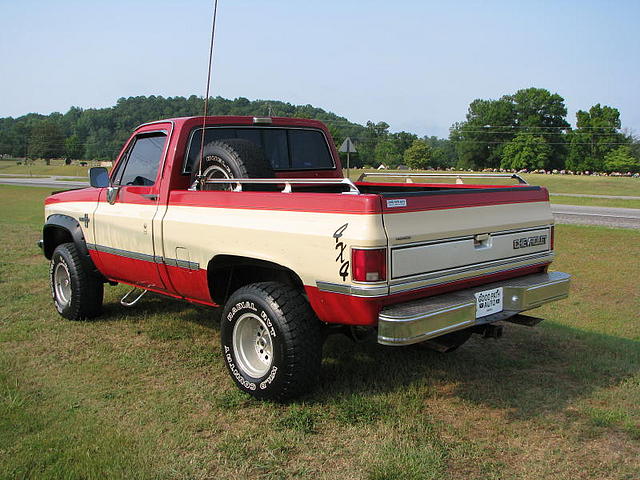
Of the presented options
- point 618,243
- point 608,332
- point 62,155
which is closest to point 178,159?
point 608,332

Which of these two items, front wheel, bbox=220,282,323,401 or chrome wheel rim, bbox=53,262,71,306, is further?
chrome wheel rim, bbox=53,262,71,306

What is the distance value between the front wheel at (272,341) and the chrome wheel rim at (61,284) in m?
2.95

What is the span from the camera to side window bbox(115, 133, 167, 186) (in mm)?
5169

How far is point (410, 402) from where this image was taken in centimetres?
409

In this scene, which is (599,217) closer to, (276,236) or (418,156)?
(276,236)

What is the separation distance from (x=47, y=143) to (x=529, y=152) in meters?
69.7

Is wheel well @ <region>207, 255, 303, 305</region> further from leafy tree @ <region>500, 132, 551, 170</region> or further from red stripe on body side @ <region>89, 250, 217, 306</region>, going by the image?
leafy tree @ <region>500, 132, 551, 170</region>

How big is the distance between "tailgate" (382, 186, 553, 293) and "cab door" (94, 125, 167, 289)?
228 centimetres

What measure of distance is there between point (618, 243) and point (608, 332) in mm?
6644

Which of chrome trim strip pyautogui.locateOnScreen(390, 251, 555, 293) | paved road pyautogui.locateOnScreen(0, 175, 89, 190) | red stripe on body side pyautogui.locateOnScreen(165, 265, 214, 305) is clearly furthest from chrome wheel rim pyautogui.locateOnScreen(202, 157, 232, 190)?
paved road pyautogui.locateOnScreen(0, 175, 89, 190)

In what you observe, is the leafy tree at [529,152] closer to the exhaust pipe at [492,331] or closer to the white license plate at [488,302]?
the exhaust pipe at [492,331]

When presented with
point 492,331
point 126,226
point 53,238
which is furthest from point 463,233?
point 53,238

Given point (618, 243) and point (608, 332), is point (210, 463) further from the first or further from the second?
point (618, 243)

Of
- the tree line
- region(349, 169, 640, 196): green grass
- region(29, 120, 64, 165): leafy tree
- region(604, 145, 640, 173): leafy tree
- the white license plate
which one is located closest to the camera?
the white license plate
